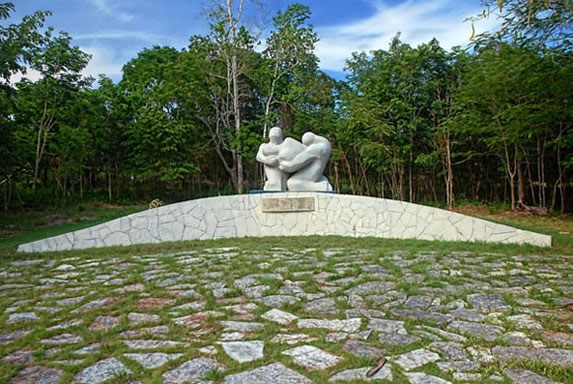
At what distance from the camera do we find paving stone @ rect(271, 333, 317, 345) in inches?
95.5

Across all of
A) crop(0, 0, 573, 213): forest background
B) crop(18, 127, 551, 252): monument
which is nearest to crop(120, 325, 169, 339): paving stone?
crop(18, 127, 551, 252): monument

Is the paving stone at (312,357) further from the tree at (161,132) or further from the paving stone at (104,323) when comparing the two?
the tree at (161,132)

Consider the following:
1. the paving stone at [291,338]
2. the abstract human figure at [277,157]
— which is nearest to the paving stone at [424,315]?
the paving stone at [291,338]

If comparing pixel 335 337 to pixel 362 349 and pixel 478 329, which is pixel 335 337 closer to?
pixel 362 349

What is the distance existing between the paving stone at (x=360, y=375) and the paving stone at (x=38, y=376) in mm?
1240

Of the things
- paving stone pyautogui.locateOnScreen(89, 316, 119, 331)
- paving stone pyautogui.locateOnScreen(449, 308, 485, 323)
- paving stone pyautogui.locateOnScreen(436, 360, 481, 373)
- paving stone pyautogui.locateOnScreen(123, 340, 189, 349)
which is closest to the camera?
paving stone pyautogui.locateOnScreen(436, 360, 481, 373)

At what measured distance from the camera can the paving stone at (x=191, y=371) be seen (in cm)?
198

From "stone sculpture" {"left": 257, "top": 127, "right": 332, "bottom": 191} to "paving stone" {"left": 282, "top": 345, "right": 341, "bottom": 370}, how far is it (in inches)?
233

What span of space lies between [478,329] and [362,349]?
0.81 meters

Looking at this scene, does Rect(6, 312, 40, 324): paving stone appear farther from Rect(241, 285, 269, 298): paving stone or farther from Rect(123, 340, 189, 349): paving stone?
Rect(241, 285, 269, 298): paving stone

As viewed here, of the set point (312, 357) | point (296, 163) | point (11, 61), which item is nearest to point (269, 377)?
point (312, 357)

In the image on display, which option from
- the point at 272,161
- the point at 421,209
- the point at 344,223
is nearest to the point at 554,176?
the point at 421,209

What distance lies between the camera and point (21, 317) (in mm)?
3016

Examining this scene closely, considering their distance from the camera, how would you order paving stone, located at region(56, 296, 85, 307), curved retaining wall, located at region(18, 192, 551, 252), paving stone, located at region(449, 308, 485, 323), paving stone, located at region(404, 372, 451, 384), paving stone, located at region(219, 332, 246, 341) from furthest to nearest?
curved retaining wall, located at region(18, 192, 551, 252) → paving stone, located at region(56, 296, 85, 307) → paving stone, located at region(449, 308, 485, 323) → paving stone, located at region(219, 332, 246, 341) → paving stone, located at region(404, 372, 451, 384)
